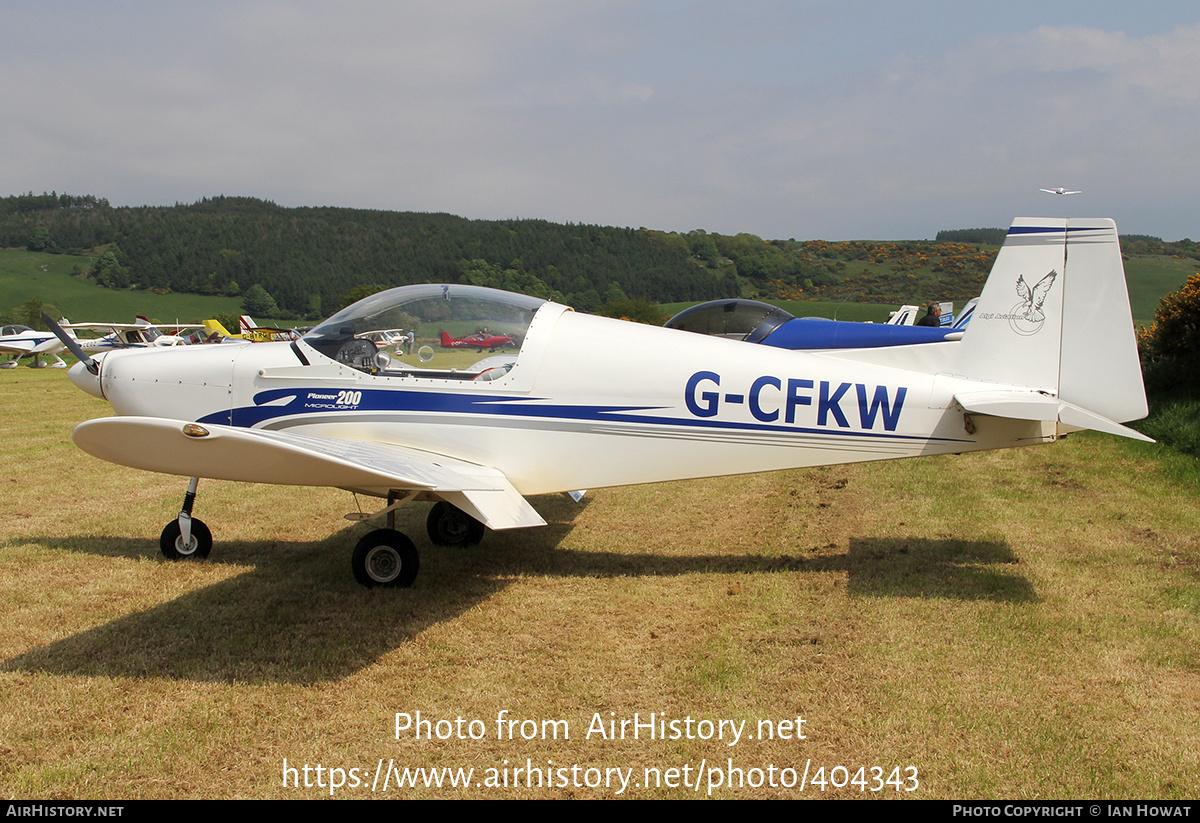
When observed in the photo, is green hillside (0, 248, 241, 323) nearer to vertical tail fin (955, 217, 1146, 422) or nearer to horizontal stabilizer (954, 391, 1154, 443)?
vertical tail fin (955, 217, 1146, 422)

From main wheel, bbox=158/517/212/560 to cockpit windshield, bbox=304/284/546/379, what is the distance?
151 centimetres

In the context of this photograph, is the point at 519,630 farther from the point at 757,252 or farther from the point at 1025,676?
the point at 757,252

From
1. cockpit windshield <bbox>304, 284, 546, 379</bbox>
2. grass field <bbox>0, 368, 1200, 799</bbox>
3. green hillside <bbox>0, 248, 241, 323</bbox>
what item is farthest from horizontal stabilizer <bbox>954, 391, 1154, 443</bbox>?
green hillside <bbox>0, 248, 241, 323</bbox>

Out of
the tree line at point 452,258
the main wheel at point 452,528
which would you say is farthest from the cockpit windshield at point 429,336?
the tree line at point 452,258

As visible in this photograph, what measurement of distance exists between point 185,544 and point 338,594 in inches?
55.5

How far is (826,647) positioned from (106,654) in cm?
342

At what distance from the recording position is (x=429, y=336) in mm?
4938

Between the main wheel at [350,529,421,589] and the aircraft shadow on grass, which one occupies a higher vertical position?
the main wheel at [350,529,421,589]

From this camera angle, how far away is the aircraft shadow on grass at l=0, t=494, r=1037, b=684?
3.63 meters

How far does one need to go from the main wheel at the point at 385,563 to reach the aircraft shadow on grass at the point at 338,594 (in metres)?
0.09

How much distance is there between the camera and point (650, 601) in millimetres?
4535

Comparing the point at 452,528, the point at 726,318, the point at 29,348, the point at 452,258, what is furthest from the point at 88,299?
the point at 452,528

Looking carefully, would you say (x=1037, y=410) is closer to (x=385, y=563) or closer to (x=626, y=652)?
(x=626, y=652)

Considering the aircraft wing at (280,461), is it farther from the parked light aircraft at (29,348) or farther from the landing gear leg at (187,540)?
the parked light aircraft at (29,348)
